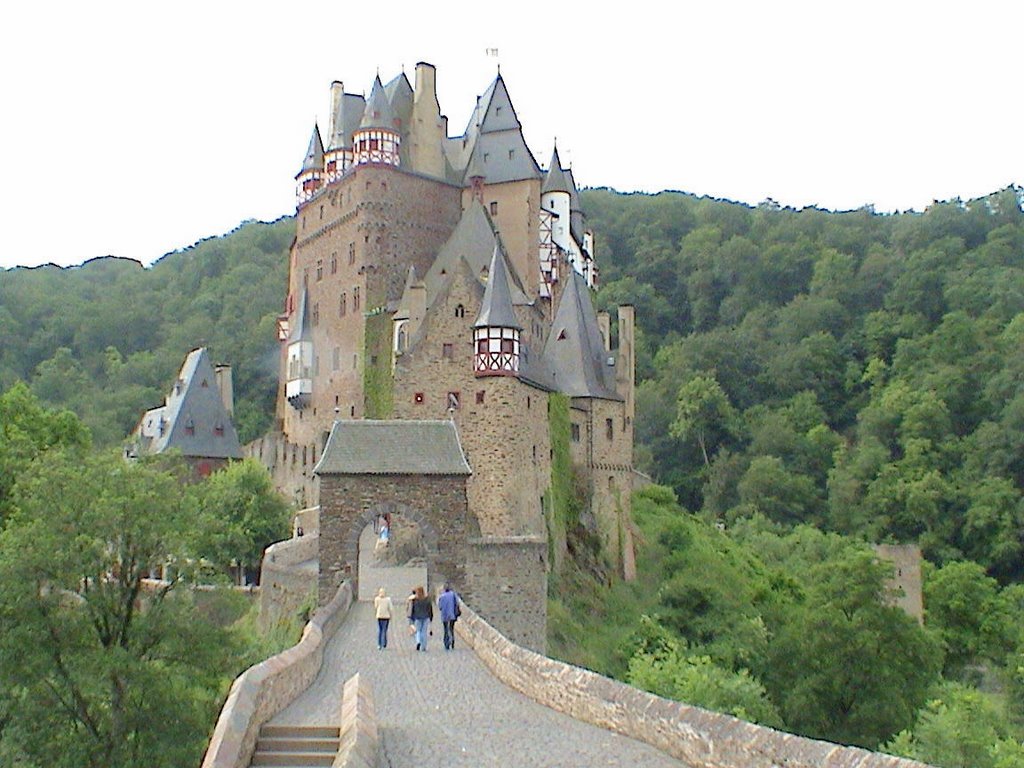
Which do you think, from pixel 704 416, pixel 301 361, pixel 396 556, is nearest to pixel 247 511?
pixel 396 556

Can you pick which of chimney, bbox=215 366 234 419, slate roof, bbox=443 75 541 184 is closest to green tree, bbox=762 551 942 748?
slate roof, bbox=443 75 541 184

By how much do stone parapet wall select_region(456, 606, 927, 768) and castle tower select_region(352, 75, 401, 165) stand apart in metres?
37.0

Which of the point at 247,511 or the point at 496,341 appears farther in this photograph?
the point at 247,511

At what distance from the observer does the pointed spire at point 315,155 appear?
58938 millimetres

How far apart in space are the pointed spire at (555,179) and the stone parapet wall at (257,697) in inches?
1409

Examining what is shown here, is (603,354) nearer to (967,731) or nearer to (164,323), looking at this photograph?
(967,731)

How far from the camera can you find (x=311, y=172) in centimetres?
5897

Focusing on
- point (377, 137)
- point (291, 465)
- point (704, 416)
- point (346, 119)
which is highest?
point (346, 119)

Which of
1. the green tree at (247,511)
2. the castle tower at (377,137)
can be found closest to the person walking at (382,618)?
the green tree at (247,511)

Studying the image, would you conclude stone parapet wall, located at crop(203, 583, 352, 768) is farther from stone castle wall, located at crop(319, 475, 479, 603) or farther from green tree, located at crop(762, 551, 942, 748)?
green tree, located at crop(762, 551, 942, 748)

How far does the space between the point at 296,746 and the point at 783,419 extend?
76.8 metres

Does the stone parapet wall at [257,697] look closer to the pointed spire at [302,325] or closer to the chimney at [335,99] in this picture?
the pointed spire at [302,325]

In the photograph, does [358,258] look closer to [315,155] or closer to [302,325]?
[302,325]

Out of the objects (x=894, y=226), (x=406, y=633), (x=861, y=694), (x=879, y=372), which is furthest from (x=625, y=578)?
(x=894, y=226)
